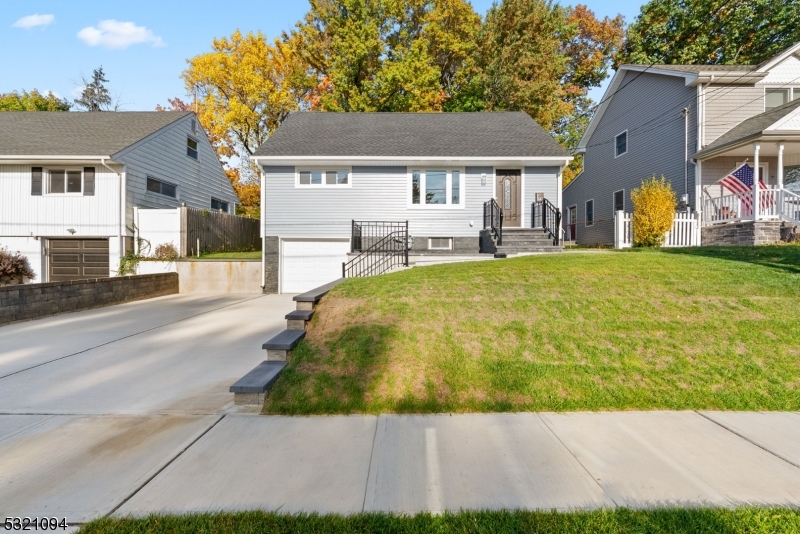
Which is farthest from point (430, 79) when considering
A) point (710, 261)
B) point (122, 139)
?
point (710, 261)

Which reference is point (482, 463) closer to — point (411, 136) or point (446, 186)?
point (446, 186)

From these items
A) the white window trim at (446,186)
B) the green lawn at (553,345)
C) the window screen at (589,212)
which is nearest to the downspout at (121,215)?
the white window trim at (446,186)

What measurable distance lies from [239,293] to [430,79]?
15.6m

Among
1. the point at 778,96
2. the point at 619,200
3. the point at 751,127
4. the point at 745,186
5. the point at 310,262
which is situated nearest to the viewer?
the point at 745,186

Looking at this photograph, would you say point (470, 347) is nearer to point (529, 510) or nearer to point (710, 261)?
point (529, 510)

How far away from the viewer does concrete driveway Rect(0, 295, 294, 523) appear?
8.27ft

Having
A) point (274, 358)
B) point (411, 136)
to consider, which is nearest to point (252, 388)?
point (274, 358)

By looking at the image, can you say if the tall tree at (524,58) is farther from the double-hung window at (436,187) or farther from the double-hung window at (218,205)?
the double-hung window at (218,205)

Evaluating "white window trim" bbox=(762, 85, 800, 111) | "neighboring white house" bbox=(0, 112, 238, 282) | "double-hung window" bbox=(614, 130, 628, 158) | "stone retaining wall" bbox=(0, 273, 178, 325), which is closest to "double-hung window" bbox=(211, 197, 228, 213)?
"neighboring white house" bbox=(0, 112, 238, 282)

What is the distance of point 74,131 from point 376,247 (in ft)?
42.1

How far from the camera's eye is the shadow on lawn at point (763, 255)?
269 inches

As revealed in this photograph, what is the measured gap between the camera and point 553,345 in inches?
176

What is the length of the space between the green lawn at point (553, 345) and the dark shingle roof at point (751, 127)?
8.34 metres

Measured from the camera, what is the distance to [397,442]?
307 cm
